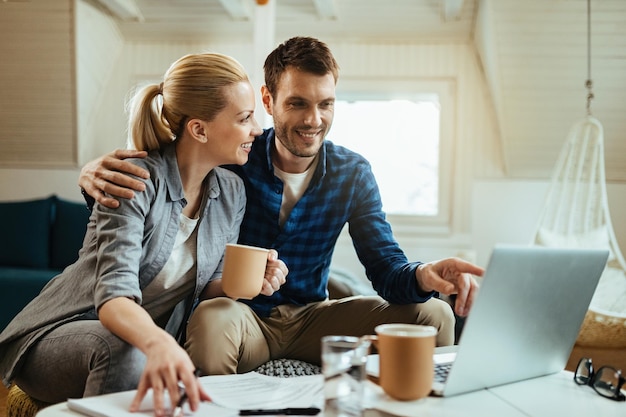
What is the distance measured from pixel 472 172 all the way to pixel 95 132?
8.34 feet

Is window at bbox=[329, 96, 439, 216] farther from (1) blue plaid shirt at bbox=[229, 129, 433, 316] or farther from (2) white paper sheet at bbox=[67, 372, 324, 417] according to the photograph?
(2) white paper sheet at bbox=[67, 372, 324, 417]

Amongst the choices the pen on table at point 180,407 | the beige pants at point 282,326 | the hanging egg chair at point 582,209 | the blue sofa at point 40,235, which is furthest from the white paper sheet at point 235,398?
the blue sofa at point 40,235

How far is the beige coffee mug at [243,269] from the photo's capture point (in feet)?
4.36

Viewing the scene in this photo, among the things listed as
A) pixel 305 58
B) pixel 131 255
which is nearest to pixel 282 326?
pixel 131 255

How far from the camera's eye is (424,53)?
422 centimetres

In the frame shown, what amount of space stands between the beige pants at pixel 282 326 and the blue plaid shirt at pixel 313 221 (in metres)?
0.07

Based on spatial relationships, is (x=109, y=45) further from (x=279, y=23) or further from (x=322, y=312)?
(x=322, y=312)

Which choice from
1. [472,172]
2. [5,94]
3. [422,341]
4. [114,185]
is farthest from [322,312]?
[5,94]

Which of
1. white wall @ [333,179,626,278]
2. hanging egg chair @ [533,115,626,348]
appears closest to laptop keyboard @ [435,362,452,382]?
hanging egg chair @ [533,115,626,348]

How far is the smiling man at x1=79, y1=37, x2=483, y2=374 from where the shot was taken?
67.2 inches

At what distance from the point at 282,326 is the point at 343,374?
2.81 ft

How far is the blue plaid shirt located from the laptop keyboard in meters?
0.55

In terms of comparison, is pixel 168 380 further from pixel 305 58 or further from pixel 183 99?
pixel 305 58

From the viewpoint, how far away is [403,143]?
174 inches
